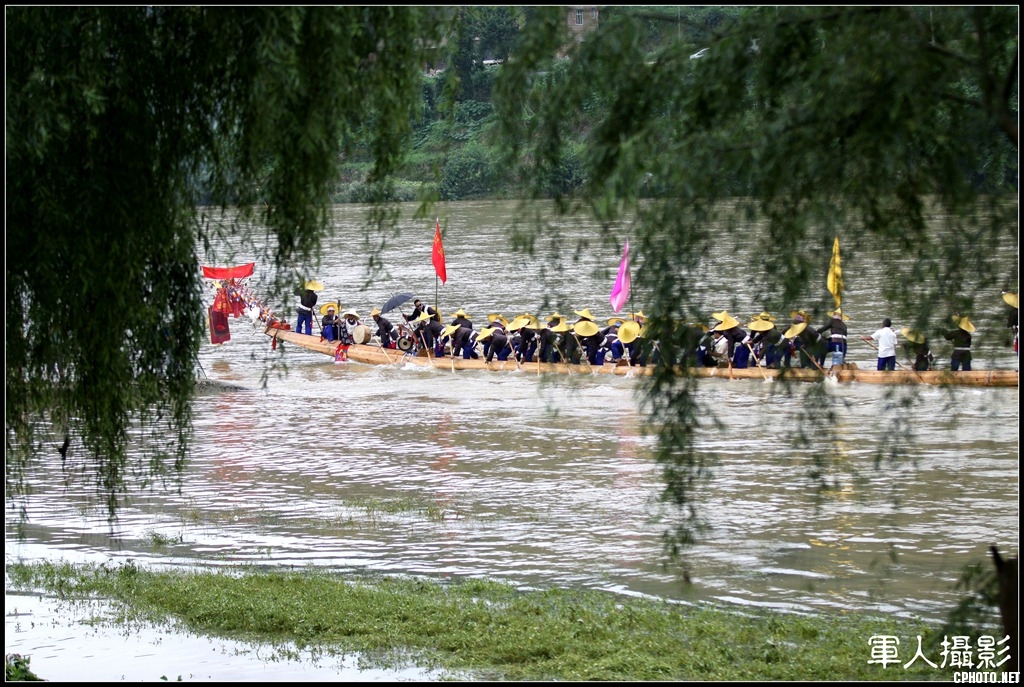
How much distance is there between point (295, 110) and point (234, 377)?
952 inches

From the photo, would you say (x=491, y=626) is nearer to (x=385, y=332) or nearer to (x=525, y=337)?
(x=525, y=337)

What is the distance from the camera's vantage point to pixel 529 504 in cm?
1662

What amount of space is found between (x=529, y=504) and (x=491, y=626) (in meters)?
6.25

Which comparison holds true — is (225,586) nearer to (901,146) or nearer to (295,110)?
(295,110)

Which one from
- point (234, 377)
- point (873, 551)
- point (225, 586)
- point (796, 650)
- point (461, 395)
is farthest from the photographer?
point (234, 377)

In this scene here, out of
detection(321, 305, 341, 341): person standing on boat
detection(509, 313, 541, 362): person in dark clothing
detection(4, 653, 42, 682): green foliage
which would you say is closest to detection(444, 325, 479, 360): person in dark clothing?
detection(509, 313, 541, 362): person in dark clothing

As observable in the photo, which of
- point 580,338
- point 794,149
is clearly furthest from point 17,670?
point 580,338

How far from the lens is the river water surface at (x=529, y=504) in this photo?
421 inches

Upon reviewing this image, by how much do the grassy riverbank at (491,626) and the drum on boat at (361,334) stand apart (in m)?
18.6

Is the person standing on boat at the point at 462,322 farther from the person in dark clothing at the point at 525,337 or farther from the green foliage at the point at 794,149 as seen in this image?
the green foliage at the point at 794,149

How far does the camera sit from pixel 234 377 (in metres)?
30.0

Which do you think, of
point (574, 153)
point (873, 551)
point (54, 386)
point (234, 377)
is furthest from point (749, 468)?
point (234, 377)

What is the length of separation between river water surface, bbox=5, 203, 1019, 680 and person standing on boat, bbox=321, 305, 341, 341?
13.9 ft

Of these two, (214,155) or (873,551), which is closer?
(214,155)
